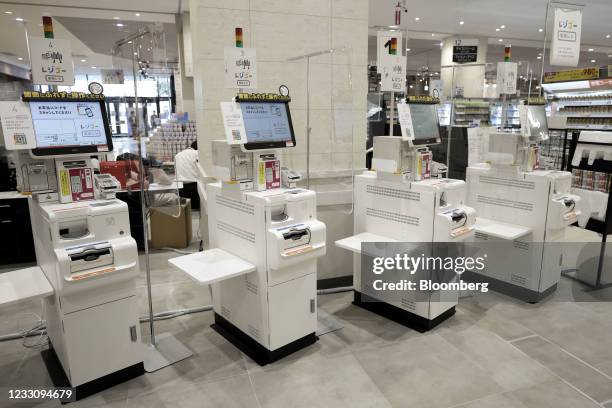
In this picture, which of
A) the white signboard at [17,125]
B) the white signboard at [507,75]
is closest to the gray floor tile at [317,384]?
the white signboard at [17,125]

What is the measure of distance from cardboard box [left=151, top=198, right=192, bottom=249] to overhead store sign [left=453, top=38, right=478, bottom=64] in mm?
3724

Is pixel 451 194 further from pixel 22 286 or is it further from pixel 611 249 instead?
pixel 611 249

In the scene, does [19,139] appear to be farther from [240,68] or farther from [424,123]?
[424,123]

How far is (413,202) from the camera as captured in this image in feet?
10.6

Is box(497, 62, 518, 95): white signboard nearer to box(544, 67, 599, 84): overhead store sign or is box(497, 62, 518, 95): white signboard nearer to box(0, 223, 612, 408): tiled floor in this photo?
box(0, 223, 612, 408): tiled floor

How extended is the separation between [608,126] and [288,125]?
5.39m

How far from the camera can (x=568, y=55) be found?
13.9ft

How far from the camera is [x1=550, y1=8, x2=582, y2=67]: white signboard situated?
412 centimetres

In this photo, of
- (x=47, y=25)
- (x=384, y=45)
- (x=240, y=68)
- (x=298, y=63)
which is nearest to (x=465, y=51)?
(x=384, y=45)

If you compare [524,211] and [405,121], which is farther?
[524,211]

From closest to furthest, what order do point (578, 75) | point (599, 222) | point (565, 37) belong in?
1. point (599, 222)
2. point (565, 37)
3. point (578, 75)

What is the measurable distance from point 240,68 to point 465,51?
112 inches

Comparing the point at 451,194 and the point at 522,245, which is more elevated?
the point at 451,194

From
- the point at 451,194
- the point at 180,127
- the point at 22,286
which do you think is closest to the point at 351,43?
the point at 451,194
